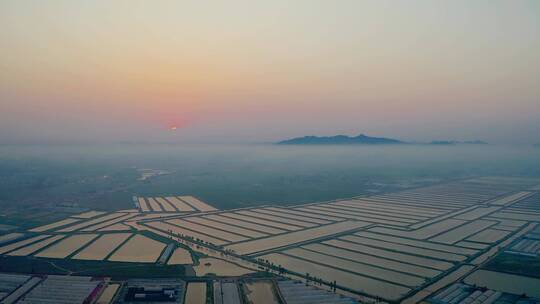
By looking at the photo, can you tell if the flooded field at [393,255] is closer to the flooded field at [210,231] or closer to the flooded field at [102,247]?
the flooded field at [210,231]

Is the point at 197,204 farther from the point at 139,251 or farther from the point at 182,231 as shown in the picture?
the point at 139,251

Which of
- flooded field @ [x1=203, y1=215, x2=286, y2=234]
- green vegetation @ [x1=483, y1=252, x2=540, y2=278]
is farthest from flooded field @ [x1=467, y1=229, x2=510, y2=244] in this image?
flooded field @ [x1=203, y1=215, x2=286, y2=234]

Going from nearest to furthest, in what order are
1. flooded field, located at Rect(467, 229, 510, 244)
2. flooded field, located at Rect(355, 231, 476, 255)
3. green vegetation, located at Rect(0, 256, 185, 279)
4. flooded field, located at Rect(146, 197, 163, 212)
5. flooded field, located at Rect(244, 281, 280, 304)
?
1. flooded field, located at Rect(244, 281, 280, 304)
2. green vegetation, located at Rect(0, 256, 185, 279)
3. flooded field, located at Rect(355, 231, 476, 255)
4. flooded field, located at Rect(467, 229, 510, 244)
5. flooded field, located at Rect(146, 197, 163, 212)

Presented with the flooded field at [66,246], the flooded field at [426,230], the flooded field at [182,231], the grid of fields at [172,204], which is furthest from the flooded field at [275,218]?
the flooded field at [66,246]

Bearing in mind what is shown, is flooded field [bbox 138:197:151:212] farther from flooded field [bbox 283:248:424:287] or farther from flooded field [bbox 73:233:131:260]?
flooded field [bbox 283:248:424:287]

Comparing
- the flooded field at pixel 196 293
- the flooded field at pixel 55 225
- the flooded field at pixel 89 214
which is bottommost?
the flooded field at pixel 196 293

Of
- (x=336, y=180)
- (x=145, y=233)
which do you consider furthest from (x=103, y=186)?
(x=336, y=180)
